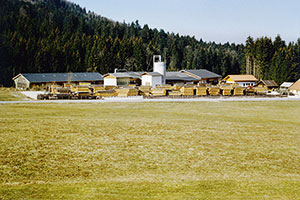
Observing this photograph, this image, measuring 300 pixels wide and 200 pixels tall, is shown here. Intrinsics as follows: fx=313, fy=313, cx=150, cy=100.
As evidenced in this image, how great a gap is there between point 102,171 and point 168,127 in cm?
725

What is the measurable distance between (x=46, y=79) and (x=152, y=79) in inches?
775

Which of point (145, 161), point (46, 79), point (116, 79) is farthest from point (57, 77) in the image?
point (145, 161)

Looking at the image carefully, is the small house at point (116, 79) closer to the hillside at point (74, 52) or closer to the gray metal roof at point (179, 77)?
the gray metal roof at point (179, 77)

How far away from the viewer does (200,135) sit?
14.4 metres

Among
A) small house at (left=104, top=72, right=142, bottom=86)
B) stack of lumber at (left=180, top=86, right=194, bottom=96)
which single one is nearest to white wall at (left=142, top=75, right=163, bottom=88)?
small house at (left=104, top=72, right=142, bottom=86)

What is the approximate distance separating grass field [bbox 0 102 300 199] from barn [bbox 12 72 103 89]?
38.7m

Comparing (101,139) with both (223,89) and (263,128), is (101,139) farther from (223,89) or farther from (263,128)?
(223,89)

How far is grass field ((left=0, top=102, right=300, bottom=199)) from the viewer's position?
26.1 ft

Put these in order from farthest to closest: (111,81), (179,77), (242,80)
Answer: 1. (242,80)
2. (179,77)
3. (111,81)

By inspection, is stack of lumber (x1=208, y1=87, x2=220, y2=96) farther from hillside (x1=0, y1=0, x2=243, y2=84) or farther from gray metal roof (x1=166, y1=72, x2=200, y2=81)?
hillside (x1=0, y1=0, x2=243, y2=84)

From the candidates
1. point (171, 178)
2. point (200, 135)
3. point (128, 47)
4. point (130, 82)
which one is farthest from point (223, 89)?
point (128, 47)

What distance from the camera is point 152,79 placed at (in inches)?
1906


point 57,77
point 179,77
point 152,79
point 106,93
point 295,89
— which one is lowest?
point 106,93

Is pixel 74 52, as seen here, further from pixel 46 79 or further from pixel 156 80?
pixel 156 80
